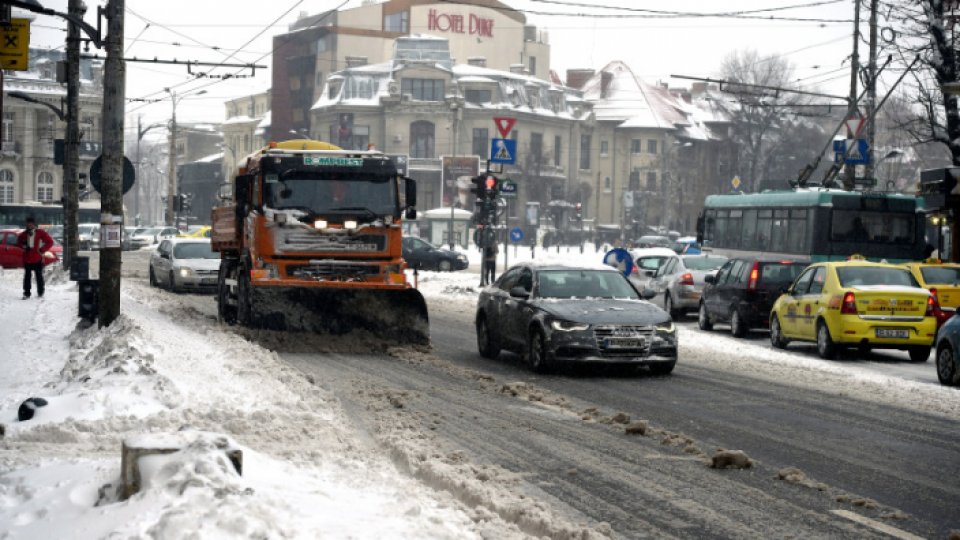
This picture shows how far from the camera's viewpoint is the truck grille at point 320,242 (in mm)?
20016

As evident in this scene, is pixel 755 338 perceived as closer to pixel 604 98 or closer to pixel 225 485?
pixel 225 485

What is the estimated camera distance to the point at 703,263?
32.5 meters

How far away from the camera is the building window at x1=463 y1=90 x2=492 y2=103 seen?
335 feet

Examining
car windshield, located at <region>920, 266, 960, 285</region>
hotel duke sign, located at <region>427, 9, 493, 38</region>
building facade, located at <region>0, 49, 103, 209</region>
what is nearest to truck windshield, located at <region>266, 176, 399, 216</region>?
car windshield, located at <region>920, 266, 960, 285</region>

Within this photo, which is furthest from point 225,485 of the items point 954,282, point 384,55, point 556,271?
point 384,55

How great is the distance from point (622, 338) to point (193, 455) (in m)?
10.1

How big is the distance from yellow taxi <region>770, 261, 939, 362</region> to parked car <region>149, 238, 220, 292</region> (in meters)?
18.2

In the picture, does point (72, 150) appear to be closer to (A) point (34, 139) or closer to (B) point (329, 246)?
(B) point (329, 246)

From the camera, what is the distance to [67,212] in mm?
35219

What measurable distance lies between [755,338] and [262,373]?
1439cm

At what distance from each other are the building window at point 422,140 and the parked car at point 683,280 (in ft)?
229

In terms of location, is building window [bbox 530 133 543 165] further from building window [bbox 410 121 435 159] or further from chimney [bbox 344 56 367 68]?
chimney [bbox 344 56 367 68]

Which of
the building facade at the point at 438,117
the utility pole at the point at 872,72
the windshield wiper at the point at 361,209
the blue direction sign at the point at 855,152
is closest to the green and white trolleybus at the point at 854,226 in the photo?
the blue direction sign at the point at 855,152

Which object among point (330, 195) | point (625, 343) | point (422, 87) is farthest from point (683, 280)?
point (422, 87)
